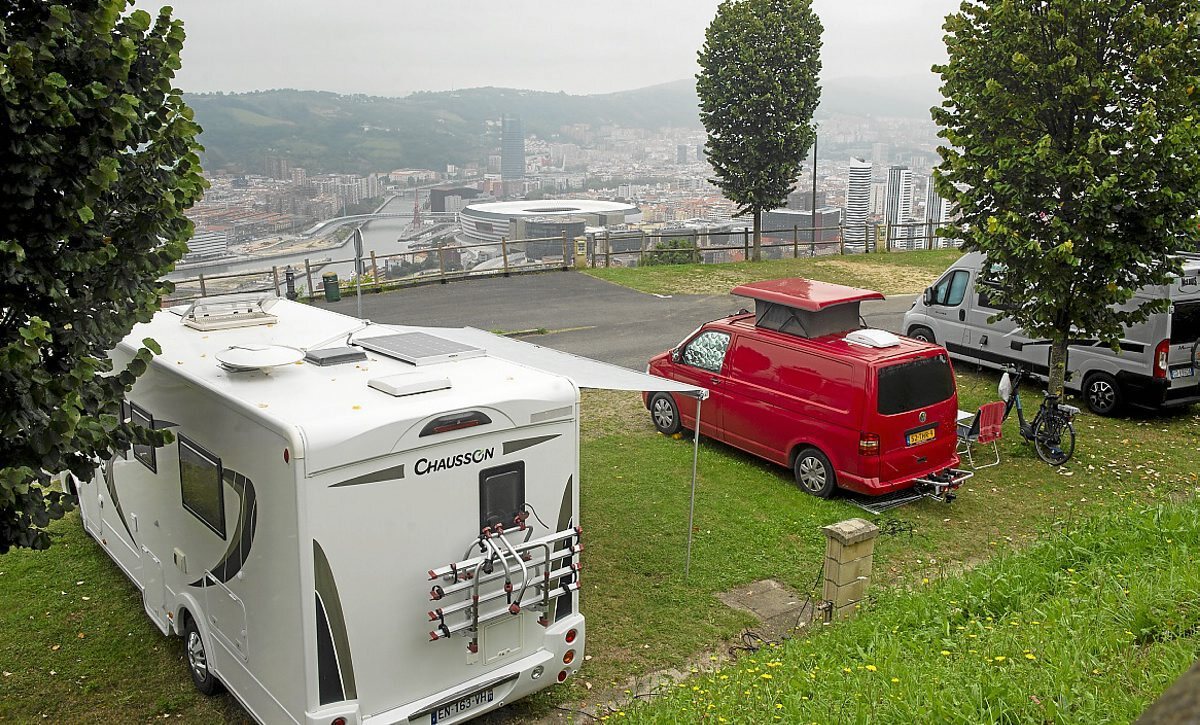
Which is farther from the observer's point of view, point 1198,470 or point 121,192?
point 1198,470

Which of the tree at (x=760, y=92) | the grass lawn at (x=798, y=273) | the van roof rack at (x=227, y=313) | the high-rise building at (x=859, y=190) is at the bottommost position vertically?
the grass lawn at (x=798, y=273)

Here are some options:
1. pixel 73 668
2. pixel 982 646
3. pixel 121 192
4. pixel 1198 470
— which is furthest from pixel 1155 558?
pixel 73 668

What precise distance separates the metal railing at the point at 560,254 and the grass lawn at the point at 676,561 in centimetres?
1093

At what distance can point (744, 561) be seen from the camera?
8.91 meters

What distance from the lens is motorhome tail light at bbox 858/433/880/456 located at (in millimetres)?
9734

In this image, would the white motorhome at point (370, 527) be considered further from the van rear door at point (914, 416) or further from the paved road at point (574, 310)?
the paved road at point (574, 310)

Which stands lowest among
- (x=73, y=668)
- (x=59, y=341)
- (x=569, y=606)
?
(x=73, y=668)

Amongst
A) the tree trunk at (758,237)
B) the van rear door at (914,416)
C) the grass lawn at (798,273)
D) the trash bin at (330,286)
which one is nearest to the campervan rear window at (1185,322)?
the van rear door at (914,416)

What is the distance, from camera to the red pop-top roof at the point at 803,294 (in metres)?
10.4

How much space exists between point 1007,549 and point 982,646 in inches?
145

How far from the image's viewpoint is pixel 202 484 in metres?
6.25

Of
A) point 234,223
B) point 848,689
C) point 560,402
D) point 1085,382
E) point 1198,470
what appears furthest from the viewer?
point 234,223

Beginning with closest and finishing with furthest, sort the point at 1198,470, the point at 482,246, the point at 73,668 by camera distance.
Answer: the point at 73,668 < the point at 1198,470 < the point at 482,246

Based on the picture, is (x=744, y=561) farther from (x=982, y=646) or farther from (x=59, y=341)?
(x=59, y=341)
